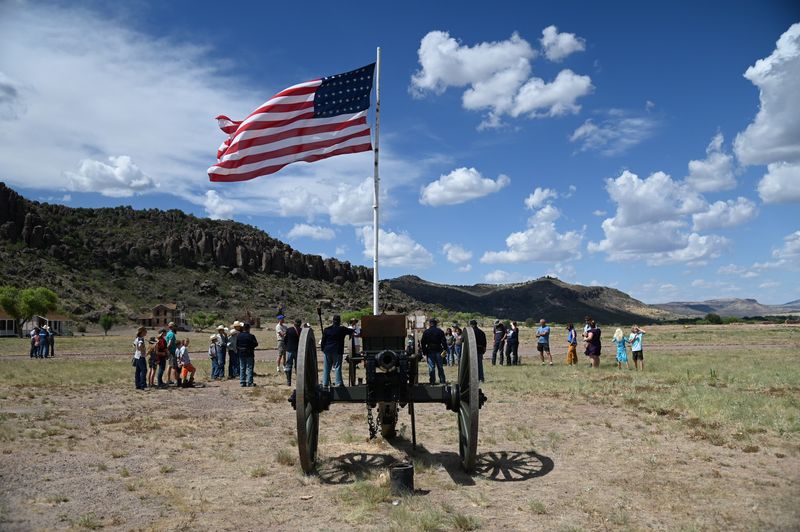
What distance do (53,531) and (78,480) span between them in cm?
187

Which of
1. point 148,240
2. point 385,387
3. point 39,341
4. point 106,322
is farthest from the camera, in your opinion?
point 148,240

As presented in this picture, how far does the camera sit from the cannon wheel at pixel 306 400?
251 inches

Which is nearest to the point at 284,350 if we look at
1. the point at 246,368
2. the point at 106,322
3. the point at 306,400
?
the point at 246,368

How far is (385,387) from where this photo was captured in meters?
7.13

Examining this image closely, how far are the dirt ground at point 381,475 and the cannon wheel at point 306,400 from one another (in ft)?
1.29

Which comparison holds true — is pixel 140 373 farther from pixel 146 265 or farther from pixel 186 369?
pixel 146 265

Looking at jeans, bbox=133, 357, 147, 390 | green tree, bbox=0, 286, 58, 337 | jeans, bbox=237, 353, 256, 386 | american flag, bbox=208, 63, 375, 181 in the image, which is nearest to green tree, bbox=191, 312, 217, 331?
green tree, bbox=0, 286, 58, 337

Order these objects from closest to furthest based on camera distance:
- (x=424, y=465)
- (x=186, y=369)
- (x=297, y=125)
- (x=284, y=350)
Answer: (x=424, y=465) < (x=297, y=125) < (x=186, y=369) < (x=284, y=350)

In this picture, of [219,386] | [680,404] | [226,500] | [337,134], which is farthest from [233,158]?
[680,404]

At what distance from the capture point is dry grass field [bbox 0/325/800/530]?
6008mm

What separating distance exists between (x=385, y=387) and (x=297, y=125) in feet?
18.7

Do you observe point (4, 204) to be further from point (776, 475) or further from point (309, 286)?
point (776, 475)

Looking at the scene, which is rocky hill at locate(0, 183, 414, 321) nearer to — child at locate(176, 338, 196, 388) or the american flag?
child at locate(176, 338, 196, 388)

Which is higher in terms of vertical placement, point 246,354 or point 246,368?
point 246,354
